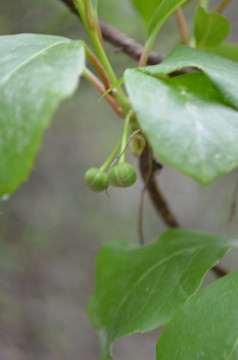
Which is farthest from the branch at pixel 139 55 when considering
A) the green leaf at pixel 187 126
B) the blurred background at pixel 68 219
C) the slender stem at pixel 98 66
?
the blurred background at pixel 68 219

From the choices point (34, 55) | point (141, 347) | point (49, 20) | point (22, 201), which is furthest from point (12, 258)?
point (34, 55)

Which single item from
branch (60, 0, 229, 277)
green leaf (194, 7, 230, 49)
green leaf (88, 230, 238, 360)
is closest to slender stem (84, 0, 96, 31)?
branch (60, 0, 229, 277)

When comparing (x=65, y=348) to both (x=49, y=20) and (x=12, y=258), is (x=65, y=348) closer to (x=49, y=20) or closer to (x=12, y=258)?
(x=12, y=258)

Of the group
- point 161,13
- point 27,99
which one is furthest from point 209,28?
point 27,99

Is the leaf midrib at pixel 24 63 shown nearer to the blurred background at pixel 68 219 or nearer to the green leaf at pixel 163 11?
the green leaf at pixel 163 11

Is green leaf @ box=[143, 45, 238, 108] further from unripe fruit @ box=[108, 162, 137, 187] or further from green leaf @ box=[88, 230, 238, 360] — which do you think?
green leaf @ box=[88, 230, 238, 360]
